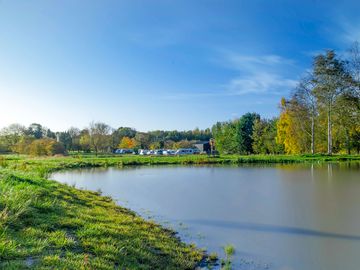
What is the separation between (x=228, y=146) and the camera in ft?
171

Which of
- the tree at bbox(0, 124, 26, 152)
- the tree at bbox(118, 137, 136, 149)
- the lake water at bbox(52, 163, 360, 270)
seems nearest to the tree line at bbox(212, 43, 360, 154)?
the lake water at bbox(52, 163, 360, 270)

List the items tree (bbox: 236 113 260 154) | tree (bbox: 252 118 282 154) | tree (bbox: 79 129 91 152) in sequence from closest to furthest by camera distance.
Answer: tree (bbox: 252 118 282 154)
tree (bbox: 236 113 260 154)
tree (bbox: 79 129 91 152)

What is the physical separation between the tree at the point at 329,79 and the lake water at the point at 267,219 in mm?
20072

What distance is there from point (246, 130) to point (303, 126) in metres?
14.7

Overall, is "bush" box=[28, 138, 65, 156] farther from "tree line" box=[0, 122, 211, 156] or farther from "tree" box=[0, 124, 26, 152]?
"tree" box=[0, 124, 26, 152]

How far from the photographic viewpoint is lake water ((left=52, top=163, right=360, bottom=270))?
5055mm

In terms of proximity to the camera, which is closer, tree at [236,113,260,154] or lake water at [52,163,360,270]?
lake water at [52,163,360,270]

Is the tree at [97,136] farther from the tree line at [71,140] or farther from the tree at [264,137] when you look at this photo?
the tree at [264,137]

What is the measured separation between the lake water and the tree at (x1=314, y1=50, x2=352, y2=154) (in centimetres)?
2007

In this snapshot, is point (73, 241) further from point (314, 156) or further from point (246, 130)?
point (246, 130)

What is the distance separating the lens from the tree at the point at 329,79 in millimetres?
30000

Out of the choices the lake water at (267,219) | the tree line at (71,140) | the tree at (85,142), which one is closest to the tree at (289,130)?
the lake water at (267,219)

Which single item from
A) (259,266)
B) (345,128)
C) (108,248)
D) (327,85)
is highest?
(327,85)

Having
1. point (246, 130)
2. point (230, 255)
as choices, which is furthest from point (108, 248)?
point (246, 130)
